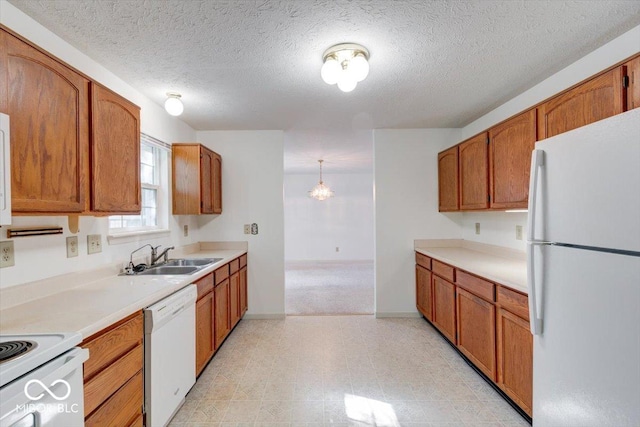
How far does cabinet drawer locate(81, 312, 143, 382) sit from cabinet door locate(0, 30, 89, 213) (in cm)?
61

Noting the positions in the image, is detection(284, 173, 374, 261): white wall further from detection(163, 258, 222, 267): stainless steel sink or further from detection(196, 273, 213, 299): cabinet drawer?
detection(196, 273, 213, 299): cabinet drawer

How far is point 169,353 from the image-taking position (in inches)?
67.5

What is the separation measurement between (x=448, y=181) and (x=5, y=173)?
3502 mm

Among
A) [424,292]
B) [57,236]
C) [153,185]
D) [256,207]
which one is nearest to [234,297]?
[256,207]

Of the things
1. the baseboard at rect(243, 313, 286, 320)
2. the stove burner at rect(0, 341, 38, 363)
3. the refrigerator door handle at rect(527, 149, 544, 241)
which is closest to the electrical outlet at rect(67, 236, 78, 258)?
the stove burner at rect(0, 341, 38, 363)

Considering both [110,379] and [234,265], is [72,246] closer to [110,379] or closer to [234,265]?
[110,379]

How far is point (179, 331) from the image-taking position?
183 centimetres

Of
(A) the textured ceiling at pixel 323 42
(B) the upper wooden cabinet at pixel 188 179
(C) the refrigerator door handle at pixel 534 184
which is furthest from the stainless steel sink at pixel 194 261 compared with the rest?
(C) the refrigerator door handle at pixel 534 184

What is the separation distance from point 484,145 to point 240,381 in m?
2.85

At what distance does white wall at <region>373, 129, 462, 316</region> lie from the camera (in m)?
3.61

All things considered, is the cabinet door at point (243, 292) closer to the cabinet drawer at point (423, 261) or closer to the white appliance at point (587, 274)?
the cabinet drawer at point (423, 261)

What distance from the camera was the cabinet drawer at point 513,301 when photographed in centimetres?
168

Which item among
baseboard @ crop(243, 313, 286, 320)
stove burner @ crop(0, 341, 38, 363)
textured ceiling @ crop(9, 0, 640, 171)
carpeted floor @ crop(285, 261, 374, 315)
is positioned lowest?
carpeted floor @ crop(285, 261, 374, 315)

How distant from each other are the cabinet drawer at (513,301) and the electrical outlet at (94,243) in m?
2.75
